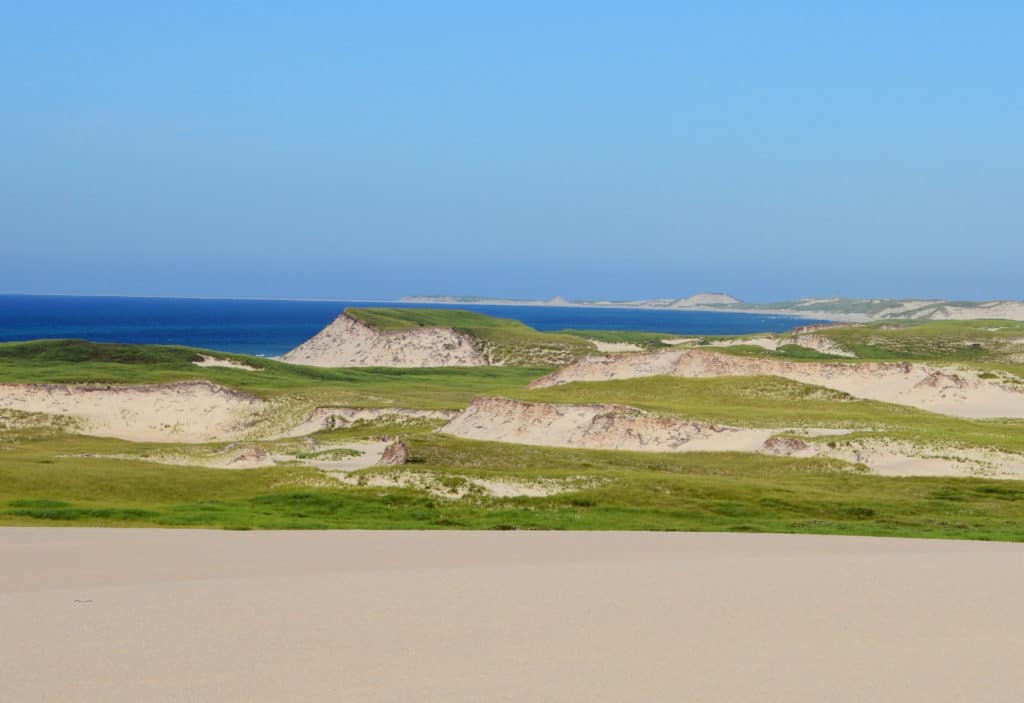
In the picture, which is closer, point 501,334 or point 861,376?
point 861,376

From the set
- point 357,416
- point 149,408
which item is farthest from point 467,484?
point 149,408

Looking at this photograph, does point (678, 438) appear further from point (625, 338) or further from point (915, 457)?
point (625, 338)

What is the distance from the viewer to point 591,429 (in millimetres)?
53875

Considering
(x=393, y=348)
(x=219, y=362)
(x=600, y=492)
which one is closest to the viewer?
(x=600, y=492)

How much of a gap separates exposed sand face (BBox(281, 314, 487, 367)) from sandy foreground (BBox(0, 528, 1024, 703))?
107m

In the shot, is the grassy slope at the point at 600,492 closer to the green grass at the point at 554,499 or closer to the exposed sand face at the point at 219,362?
the green grass at the point at 554,499

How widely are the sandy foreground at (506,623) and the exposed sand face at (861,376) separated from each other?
166ft

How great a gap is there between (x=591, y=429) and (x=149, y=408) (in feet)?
121

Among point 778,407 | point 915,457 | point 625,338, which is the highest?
point 625,338

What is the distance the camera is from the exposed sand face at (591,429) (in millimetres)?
49000

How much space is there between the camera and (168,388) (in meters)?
77.8

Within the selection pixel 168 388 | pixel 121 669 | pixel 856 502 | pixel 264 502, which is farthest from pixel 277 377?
pixel 121 669

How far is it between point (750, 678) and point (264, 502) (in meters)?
22.8

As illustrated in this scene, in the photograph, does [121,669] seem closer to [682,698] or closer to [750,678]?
[682,698]
